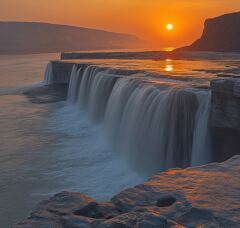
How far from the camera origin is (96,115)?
63.2ft

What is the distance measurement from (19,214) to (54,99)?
18.3 metres

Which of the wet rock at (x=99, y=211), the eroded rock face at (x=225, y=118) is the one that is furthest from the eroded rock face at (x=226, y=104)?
the wet rock at (x=99, y=211)

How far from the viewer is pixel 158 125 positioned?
10961 millimetres

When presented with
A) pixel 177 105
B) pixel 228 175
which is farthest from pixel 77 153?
pixel 228 175

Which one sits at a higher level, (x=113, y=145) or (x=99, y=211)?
(x=99, y=211)

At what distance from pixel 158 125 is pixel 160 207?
7200 mm

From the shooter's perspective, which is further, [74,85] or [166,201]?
[74,85]

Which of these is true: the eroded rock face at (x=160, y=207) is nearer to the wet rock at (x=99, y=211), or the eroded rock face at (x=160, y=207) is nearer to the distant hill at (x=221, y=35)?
the wet rock at (x=99, y=211)

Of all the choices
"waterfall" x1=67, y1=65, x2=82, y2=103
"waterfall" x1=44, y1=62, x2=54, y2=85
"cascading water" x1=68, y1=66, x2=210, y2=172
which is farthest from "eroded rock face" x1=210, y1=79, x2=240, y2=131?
"waterfall" x1=44, y1=62, x2=54, y2=85

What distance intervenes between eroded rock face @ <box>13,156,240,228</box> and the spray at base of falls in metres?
5.09

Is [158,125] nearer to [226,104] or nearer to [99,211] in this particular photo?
[226,104]

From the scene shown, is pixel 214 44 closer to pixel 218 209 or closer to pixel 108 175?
pixel 108 175

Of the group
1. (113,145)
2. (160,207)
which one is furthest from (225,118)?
(113,145)

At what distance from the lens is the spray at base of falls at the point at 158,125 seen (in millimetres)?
9836
